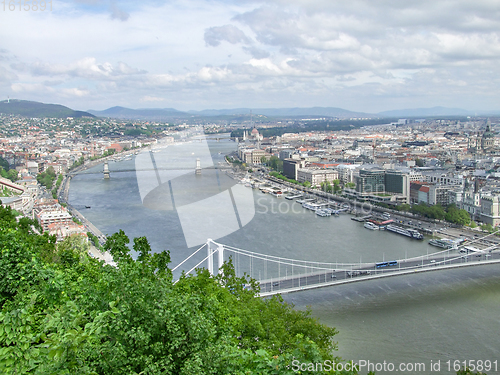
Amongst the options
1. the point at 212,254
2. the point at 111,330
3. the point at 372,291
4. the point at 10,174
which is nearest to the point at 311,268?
the point at 372,291

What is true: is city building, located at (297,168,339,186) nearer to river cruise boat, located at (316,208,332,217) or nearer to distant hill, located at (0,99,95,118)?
river cruise boat, located at (316,208,332,217)

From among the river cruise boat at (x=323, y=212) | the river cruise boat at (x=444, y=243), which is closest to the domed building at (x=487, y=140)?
the river cruise boat at (x=323, y=212)

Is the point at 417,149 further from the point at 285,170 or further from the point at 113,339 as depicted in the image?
the point at 113,339

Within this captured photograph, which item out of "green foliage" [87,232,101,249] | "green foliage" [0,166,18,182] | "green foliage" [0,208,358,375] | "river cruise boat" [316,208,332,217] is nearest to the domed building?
"river cruise boat" [316,208,332,217]

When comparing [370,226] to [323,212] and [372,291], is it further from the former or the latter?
[372,291]

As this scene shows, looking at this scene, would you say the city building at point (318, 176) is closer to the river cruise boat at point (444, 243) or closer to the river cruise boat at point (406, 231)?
the river cruise boat at point (406, 231)

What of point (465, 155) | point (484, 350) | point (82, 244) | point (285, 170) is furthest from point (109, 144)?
point (484, 350)
